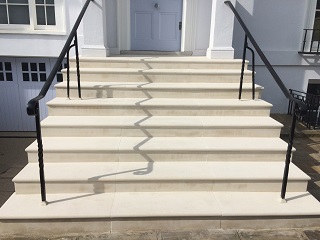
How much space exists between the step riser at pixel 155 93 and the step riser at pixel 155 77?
342 millimetres

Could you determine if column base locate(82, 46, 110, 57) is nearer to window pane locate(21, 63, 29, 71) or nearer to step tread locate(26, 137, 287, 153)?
step tread locate(26, 137, 287, 153)

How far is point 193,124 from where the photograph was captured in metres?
3.42

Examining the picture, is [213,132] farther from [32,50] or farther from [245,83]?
[32,50]

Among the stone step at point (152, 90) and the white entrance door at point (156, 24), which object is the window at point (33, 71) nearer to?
the white entrance door at point (156, 24)

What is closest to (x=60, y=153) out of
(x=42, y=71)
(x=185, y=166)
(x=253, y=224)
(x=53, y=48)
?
(x=185, y=166)

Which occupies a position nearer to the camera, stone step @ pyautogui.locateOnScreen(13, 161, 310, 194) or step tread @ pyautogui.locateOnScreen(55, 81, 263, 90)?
stone step @ pyautogui.locateOnScreen(13, 161, 310, 194)

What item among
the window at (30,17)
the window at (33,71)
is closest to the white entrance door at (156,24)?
the window at (30,17)

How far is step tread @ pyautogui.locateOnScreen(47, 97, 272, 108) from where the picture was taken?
364 centimetres

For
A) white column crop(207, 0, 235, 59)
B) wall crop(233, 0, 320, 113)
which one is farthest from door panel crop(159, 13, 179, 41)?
wall crop(233, 0, 320, 113)

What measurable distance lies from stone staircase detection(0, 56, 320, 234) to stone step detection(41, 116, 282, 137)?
0.5 inches

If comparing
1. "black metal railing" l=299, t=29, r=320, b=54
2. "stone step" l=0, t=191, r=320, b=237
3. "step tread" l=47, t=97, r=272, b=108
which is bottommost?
"stone step" l=0, t=191, r=320, b=237

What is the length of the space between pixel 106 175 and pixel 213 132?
137cm

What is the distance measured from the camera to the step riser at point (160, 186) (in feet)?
9.05

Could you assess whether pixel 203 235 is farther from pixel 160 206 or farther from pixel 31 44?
pixel 31 44
